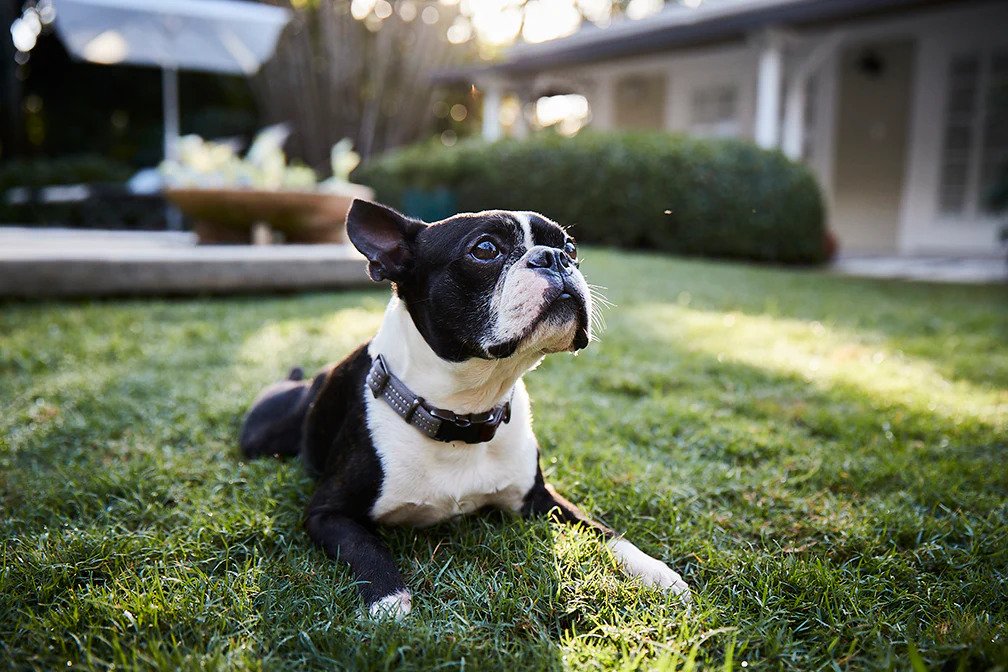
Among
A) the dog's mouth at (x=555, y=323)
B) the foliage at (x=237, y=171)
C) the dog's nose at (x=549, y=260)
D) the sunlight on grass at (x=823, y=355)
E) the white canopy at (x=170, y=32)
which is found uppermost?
the white canopy at (x=170, y=32)

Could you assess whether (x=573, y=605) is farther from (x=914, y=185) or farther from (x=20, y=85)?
(x=20, y=85)

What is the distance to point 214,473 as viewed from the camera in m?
2.59

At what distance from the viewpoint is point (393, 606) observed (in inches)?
66.6

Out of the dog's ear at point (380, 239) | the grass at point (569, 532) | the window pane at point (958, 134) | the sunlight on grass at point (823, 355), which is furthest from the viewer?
the window pane at point (958, 134)

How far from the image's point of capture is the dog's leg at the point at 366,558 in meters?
1.71

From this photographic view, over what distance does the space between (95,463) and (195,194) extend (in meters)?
4.79

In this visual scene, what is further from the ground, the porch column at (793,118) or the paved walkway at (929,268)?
the porch column at (793,118)

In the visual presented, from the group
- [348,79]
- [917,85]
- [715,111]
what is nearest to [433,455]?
[917,85]

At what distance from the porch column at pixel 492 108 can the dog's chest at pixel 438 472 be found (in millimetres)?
13228

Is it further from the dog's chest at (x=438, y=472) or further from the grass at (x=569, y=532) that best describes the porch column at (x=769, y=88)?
the dog's chest at (x=438, y=472)

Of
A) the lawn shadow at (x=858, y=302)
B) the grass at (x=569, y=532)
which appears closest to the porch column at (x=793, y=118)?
the lawn shadow at (x=858, y=302)

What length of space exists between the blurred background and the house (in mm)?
36

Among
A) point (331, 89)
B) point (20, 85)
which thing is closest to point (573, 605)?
point (331, 89)

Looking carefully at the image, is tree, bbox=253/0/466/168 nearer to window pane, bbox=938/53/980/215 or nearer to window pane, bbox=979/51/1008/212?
window pane, bbox=938/53/980/215
